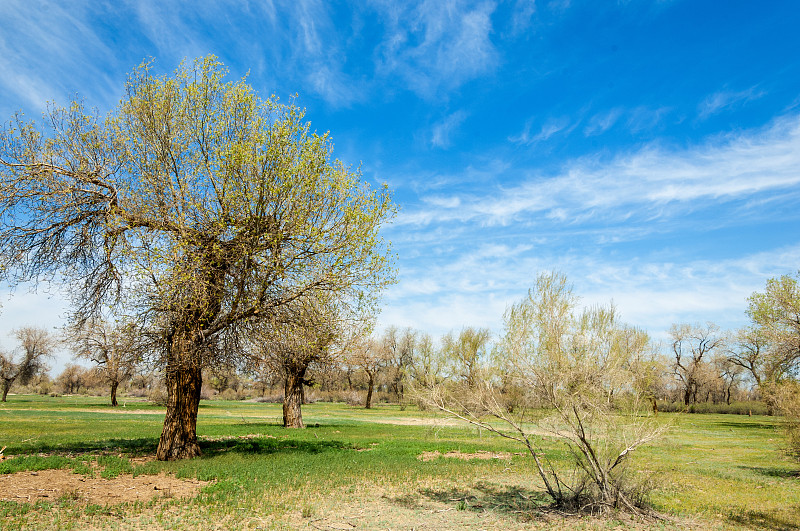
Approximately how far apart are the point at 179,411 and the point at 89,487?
170 inches

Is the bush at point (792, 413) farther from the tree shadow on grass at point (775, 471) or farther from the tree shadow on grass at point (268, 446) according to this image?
the tree shadow on grass at point (268, 446)

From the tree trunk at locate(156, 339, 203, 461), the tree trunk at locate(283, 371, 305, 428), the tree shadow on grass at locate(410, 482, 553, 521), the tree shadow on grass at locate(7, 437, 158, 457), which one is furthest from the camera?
the tree trunk at locate(283, 371, 305, 428)

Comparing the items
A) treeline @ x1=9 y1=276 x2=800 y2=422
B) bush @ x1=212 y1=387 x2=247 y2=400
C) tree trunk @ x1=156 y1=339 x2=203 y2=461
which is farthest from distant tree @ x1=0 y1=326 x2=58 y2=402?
tree trunk @ x1=156 y1=339 x2=203 y2=461

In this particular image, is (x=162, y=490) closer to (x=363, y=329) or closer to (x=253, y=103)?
(x=363, y=329)

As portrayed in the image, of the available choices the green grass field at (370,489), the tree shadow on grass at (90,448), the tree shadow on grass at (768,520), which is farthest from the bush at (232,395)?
the tree shadow on grass at (768,520)

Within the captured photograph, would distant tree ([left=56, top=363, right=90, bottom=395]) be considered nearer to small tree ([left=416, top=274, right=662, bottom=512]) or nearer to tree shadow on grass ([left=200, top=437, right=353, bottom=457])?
tree shadow on grass ([left=200, top=437, right=353, bottom=457])

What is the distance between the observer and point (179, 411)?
49.8ft

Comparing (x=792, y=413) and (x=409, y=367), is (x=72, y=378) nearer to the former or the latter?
(x=409, y=367)

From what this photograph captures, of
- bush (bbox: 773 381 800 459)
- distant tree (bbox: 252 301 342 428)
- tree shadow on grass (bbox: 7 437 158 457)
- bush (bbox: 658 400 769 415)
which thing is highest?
distant tree (bbox: 252 301 342 428)

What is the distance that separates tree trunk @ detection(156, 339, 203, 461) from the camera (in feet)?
48.6

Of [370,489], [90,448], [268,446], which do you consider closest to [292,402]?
[268,446]

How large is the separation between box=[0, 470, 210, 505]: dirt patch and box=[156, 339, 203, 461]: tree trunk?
2504 mm

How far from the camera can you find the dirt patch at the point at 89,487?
9.81 meters

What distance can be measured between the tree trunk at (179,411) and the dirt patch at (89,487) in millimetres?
2504
